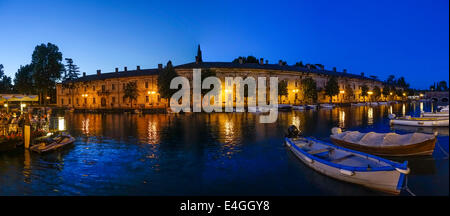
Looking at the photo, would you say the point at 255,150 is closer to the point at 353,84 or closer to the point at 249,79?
the point at 249,79

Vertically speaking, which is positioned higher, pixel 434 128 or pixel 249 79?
pixel 249 79

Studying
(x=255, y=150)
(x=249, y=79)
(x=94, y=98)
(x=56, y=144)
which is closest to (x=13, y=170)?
(x=56, y=144)

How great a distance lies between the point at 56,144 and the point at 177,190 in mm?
11194

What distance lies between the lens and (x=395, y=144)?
12234mm

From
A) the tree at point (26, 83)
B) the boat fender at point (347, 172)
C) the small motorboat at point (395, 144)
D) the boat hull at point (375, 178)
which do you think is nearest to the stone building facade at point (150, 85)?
the tree at point (26, 83)

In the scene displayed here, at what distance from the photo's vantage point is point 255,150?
1431cm

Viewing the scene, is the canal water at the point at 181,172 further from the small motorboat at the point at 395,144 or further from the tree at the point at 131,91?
the tree at the point at 131,91

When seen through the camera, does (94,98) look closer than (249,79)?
No

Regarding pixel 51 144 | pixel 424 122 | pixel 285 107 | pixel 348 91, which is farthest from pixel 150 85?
pixel 348 91

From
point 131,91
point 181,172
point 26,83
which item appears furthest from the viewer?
point 26,83

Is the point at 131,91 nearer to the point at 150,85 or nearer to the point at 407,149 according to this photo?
the point at 150,85

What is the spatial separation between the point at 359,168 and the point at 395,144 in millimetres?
5667

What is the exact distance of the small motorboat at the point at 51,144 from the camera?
555 inches
